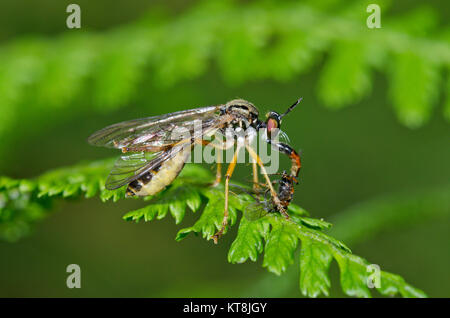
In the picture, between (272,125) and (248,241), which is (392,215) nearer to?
(272,125)

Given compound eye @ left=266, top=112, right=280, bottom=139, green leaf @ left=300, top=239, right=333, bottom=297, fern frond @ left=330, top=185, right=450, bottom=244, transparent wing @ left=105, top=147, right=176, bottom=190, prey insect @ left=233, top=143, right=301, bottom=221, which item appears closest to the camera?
green leaf @ left=300, top=239, right=333, bottom=297

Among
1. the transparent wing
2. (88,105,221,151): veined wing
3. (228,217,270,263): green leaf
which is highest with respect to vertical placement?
(88,105,221,151): veined wing

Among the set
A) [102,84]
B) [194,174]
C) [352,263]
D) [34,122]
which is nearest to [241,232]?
[352,263]

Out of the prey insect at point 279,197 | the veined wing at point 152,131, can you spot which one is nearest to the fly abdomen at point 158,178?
the veined wing at point 152,131

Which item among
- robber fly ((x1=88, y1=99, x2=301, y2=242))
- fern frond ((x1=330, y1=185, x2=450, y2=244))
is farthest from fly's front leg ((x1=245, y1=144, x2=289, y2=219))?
fern frond ((x1=330, y1=185, x2=450, y2=244))

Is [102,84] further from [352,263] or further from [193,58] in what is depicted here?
[352,263]

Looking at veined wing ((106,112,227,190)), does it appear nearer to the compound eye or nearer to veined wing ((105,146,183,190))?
veined wing ((105,146,183,190))

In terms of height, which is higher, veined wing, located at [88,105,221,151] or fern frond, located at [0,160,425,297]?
veined wing, located at [88,105,221,151]

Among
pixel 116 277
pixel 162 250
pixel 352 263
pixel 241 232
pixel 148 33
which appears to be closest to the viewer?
pixel 352 263

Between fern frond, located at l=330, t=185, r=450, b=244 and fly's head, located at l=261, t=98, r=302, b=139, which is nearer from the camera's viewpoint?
fly's head, located at l=261, t=98, r=302, b=139

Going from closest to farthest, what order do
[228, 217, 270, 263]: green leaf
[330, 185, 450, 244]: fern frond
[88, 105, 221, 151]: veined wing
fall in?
[228, 217, 270, 263]: green leaf → [88, 105, 221, 151]: veined wing → [330, 185, 450, 244]: fern frond
